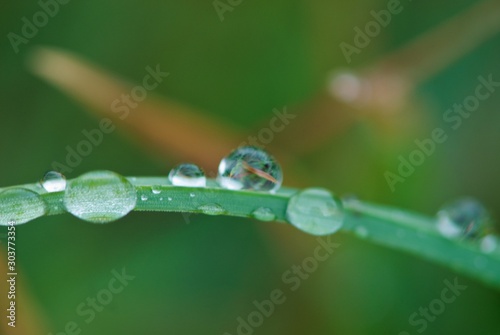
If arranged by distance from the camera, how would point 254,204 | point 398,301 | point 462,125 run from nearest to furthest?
point 254,204, point 398,301, point 462,125

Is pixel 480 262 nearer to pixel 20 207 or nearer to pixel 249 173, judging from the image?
pixel 249 173

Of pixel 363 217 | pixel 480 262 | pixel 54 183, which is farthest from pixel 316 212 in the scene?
pixel 54 183

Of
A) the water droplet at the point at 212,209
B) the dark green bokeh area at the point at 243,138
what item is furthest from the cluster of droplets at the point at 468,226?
the dark green bokeh area at the point at 243,138

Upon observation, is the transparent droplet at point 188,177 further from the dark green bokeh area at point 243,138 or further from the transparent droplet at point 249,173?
the dark green bokeh area at point 243,138

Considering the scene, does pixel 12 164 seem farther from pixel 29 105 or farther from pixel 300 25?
pixel 300 25

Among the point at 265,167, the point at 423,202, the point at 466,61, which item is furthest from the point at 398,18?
the point at 265,167

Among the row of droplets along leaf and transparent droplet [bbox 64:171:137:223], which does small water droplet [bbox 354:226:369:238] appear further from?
transparent droplet [bbox 64:171:137:223]

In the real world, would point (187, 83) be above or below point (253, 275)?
above
